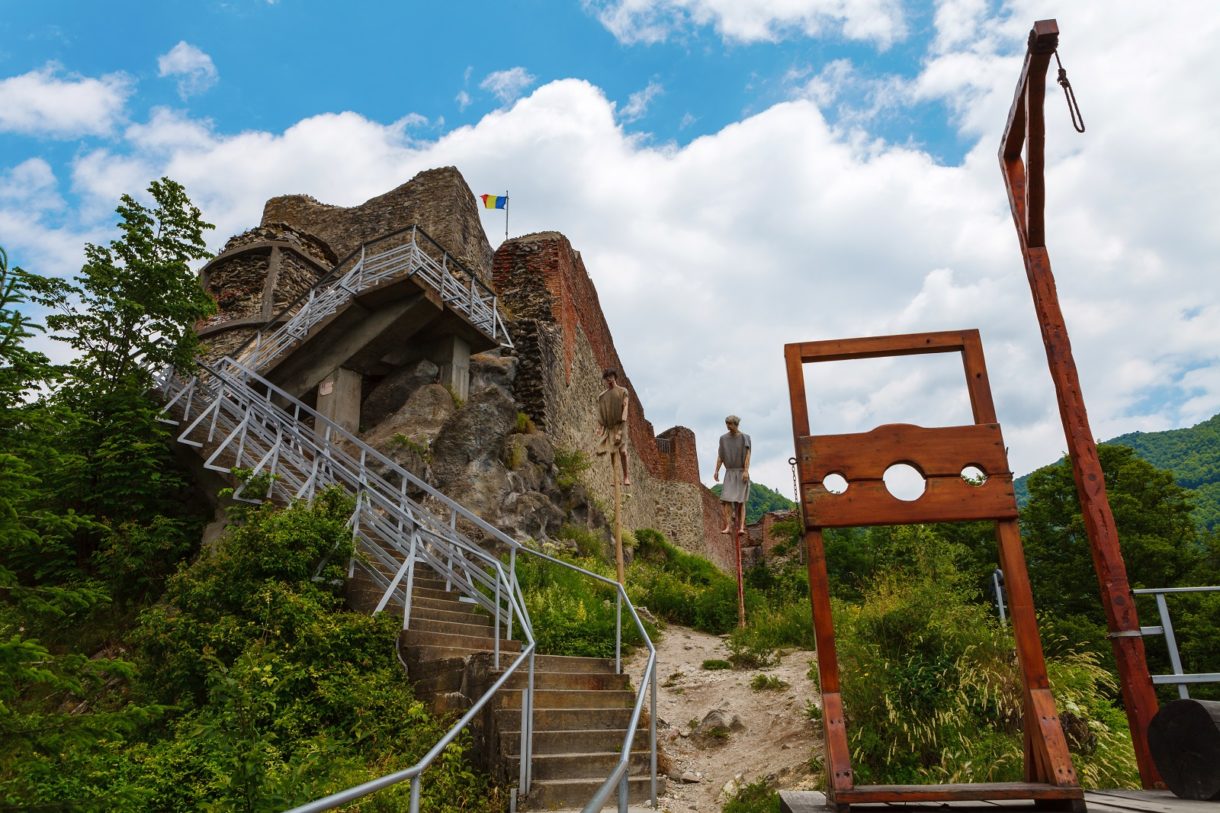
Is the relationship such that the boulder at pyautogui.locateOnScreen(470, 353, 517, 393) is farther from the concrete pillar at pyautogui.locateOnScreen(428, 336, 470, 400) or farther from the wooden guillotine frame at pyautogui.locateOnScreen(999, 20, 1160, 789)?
the wooden guillotine frame at pyautogui.locateOnScreen(999, 20, 1160, 789)

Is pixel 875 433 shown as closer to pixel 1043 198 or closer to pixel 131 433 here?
pixel 1043 198

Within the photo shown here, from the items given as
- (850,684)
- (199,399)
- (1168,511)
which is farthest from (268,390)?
(1168,511)

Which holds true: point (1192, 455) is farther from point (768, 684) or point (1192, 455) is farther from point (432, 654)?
point (432, 654)

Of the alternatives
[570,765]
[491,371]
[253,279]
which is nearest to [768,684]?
[570,765]

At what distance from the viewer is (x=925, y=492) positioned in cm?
405

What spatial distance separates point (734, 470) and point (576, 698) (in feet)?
19.0

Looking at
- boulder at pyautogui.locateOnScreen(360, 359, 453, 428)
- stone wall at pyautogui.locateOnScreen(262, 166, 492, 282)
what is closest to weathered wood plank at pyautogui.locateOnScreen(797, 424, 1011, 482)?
boulder at pyautogui.locateOnScreen(360, 359, 453, 428)

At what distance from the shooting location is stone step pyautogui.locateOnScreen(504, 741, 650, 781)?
536cm

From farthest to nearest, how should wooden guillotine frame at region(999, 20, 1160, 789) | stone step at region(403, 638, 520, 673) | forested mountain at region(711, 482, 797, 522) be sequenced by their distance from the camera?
forested mountain at region(711, 482, 797, 522), stone step at region(403, 638, 520, 673), wooden guillotine frame at region(999, 20, 1160, 789)

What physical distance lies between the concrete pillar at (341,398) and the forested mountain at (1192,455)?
31.0m

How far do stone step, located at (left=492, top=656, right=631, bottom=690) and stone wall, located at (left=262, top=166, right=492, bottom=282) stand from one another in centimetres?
1769

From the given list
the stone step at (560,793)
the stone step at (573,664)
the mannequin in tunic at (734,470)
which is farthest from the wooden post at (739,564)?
the stone step at (560,793)

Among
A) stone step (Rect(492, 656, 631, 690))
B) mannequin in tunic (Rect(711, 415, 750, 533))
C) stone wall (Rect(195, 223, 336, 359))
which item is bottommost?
stone step (Rect(492, 656, 631, 690))

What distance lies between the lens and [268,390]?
45.1ft
